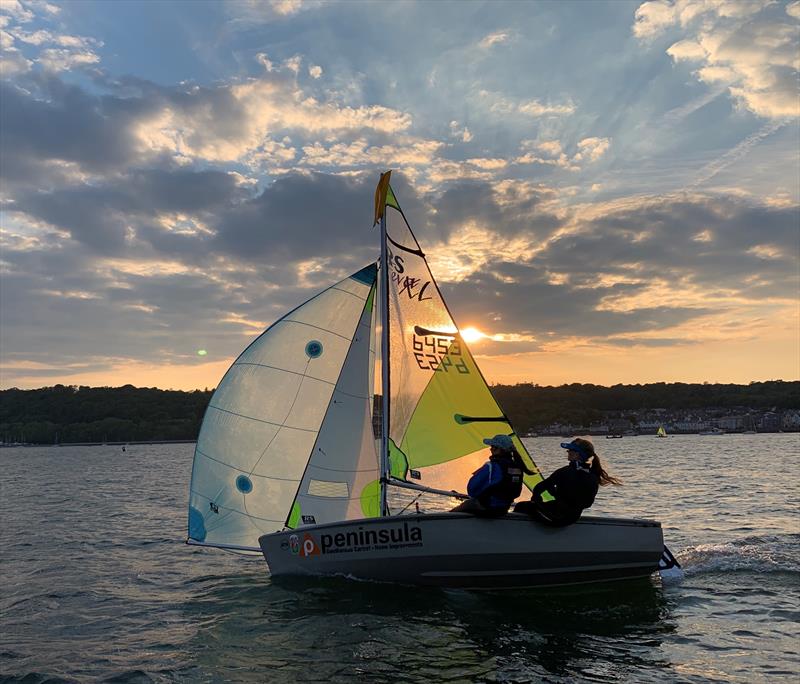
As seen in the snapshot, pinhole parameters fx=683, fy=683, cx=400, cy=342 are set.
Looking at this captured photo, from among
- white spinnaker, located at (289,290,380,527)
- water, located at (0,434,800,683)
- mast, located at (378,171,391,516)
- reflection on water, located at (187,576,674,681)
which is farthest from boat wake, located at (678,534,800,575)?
white spinnaker, located at (289,290,380,527)

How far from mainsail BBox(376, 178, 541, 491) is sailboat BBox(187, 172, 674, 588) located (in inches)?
0.7

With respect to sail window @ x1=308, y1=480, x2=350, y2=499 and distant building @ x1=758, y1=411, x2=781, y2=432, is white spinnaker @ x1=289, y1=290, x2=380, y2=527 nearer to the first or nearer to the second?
A: sail window @ x1=308, y1=480, x2=350, y2=499

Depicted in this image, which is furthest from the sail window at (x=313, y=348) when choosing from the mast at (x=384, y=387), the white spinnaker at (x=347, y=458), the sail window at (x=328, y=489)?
the sail window at (x=328, y=489)

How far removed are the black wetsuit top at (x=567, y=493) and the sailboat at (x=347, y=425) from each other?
3.70 feet

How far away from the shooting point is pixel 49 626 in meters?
9.36

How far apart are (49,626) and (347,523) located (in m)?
4.29

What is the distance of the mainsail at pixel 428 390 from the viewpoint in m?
10.6

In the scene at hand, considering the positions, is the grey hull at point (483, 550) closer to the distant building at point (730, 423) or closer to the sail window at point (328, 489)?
the sail window at point (328, 489)

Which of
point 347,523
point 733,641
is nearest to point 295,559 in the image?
point 347,523

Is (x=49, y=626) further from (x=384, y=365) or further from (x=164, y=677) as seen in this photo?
(x=384, y=365)

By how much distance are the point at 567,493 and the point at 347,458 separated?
3593 millimetres

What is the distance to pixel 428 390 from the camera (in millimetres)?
10805

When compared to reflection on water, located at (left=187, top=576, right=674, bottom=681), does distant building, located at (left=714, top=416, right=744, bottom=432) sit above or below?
below

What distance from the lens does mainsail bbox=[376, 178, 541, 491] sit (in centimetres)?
1063
